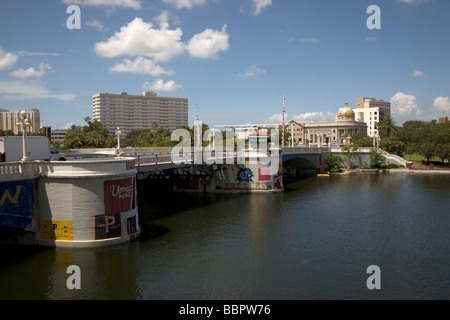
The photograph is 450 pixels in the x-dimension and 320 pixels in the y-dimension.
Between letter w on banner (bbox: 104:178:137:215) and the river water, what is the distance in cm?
260

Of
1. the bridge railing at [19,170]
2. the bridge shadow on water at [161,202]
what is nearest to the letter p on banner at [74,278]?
the bridge railing at [19,170]

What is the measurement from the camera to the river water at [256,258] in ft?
68.5

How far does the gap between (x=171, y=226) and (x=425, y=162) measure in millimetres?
84260

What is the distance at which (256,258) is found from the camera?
2609 cm

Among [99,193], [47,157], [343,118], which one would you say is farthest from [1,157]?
[343,118]

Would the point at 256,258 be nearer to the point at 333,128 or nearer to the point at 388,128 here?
the point at 388,128

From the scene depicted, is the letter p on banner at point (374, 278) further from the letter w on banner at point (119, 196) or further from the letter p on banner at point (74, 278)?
the letter w on banner at point (119, 196)

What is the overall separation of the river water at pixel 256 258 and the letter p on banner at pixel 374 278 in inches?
11.3

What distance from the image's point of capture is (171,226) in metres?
34.7

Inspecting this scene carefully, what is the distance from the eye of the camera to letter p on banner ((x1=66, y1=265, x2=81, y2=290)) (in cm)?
2112

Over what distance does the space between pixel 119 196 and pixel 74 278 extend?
6.87 meters

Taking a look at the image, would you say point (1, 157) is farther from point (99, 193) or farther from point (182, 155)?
point (182, 155)

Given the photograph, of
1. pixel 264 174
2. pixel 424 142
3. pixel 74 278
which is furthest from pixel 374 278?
pixel 424 142
